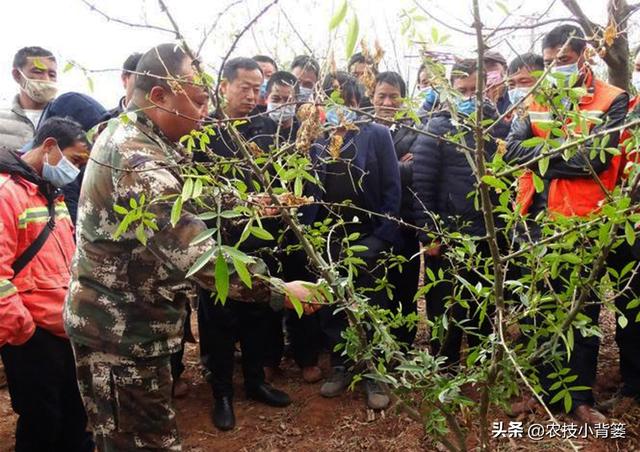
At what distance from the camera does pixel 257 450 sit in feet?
9.66

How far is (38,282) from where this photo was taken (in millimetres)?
2314

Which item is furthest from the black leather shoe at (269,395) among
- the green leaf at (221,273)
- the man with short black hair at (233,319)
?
the green leaf at (221,273)

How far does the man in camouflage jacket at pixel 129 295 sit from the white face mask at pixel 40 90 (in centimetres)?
223

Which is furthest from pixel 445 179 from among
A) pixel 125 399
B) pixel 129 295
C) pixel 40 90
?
pixel 40 90

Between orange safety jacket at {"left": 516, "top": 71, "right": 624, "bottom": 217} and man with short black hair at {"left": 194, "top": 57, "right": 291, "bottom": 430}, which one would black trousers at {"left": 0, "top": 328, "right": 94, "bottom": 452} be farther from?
orange safety jacket at {"left": 516, "top": 71, "right": 624, "bottom": 217}

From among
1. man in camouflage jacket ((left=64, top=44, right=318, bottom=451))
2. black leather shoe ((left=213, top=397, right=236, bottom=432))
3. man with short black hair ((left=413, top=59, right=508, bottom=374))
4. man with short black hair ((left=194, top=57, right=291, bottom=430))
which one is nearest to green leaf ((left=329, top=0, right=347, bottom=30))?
man in camouflage jacket ((left=64, top=44, right=318, bottom=451))

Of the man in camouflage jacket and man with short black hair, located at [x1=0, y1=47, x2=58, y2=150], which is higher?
→ man with short black hair, located at [x1=0, y1=47, x2=58, y2=150]

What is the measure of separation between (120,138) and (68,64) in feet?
2.16

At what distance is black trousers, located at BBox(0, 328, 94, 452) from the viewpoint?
2311 mm

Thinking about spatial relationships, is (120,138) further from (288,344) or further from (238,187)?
(288,344)

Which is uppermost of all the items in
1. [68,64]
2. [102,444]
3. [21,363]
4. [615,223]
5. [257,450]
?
[68,64]

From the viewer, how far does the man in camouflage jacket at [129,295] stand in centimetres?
182

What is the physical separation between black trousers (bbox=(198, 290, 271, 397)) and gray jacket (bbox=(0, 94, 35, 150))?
5.86 ft

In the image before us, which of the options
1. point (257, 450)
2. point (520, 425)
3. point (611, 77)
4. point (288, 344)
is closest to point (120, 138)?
point (257, 450)
